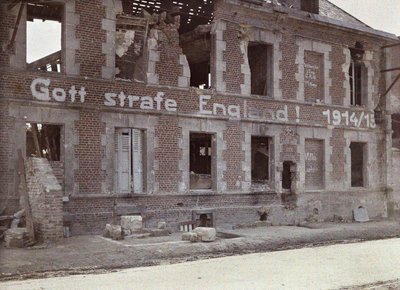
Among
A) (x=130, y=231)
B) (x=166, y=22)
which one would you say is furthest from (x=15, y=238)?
(x=166, y=22)

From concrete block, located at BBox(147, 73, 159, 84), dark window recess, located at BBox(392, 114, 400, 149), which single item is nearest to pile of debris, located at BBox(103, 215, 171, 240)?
concrete block, located at BBox(147, 73, 159, 84)

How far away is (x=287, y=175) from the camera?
784 inches

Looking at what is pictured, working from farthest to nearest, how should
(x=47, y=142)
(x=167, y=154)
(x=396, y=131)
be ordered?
(x=396, y=131), (x=167, y=154), (x=47, y=142)

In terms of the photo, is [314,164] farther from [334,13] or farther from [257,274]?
[257,274]

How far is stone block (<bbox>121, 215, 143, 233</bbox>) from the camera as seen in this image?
14148 mm

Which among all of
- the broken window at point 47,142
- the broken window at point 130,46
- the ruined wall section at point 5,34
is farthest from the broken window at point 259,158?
the ruined wall section at point 5,34

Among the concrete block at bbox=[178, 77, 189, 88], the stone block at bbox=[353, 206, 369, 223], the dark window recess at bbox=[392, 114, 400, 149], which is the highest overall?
the concrete block at bbox=[178, 77, 189, 88]

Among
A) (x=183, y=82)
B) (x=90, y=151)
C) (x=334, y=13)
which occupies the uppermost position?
(x=334, y=13)

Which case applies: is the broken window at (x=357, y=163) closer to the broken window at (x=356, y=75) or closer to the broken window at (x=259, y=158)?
the broken window at (x=356, y=75)

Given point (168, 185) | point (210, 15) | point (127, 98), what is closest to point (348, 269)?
point (168, 185)

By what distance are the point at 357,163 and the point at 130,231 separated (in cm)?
1233

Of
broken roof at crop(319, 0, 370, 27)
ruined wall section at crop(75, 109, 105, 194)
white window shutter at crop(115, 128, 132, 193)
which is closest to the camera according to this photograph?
ruined wall section at crop(75, 109, 105, 194)

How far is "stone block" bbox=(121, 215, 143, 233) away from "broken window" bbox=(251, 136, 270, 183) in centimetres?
642

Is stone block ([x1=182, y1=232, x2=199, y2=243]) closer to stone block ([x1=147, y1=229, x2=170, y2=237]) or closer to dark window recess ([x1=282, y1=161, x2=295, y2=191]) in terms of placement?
stone block ([x1=147, y1=229, x2=170, y2=237])
